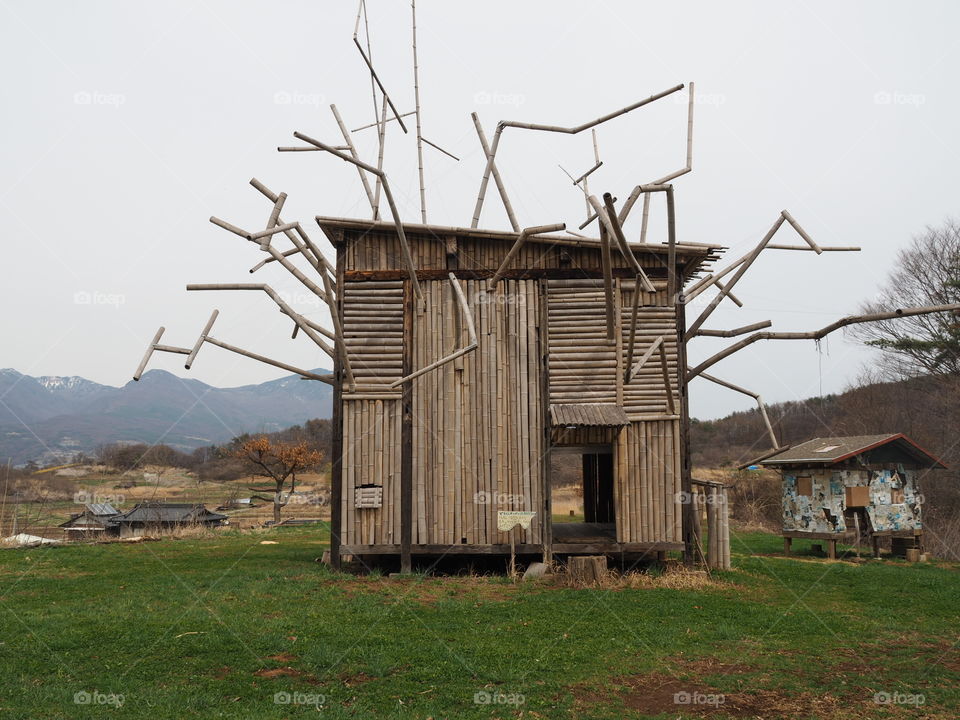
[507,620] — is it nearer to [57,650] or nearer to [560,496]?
[57,650]

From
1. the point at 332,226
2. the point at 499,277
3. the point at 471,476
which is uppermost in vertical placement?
the point at 332,226

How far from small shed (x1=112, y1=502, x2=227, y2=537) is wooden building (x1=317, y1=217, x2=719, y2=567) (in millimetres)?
13317

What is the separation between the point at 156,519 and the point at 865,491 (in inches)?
934

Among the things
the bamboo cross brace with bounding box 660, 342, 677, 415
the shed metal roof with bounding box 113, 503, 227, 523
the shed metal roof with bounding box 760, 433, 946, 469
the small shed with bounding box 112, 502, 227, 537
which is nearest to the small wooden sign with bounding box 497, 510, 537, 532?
the bamboo cross brace with bounding box 660, 342, 677, 415

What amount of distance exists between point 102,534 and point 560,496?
26950mm

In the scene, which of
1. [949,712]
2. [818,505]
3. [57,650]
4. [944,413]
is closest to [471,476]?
[57,650]

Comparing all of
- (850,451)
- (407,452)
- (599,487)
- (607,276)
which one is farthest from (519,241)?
(850,451)

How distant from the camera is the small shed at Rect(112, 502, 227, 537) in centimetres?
2644

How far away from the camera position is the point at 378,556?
16.4 meters

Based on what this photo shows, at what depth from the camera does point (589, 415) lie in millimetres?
15289

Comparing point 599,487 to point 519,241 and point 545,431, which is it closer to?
point 545,431

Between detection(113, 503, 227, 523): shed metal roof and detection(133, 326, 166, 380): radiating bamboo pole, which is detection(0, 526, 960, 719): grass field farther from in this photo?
detection(113, 503, 227, 523): shed metal roof

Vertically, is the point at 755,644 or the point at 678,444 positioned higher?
the point at 678,444

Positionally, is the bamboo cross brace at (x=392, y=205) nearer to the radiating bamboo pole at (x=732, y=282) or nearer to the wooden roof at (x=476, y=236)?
the wooden roof at (x=476, y=236)
